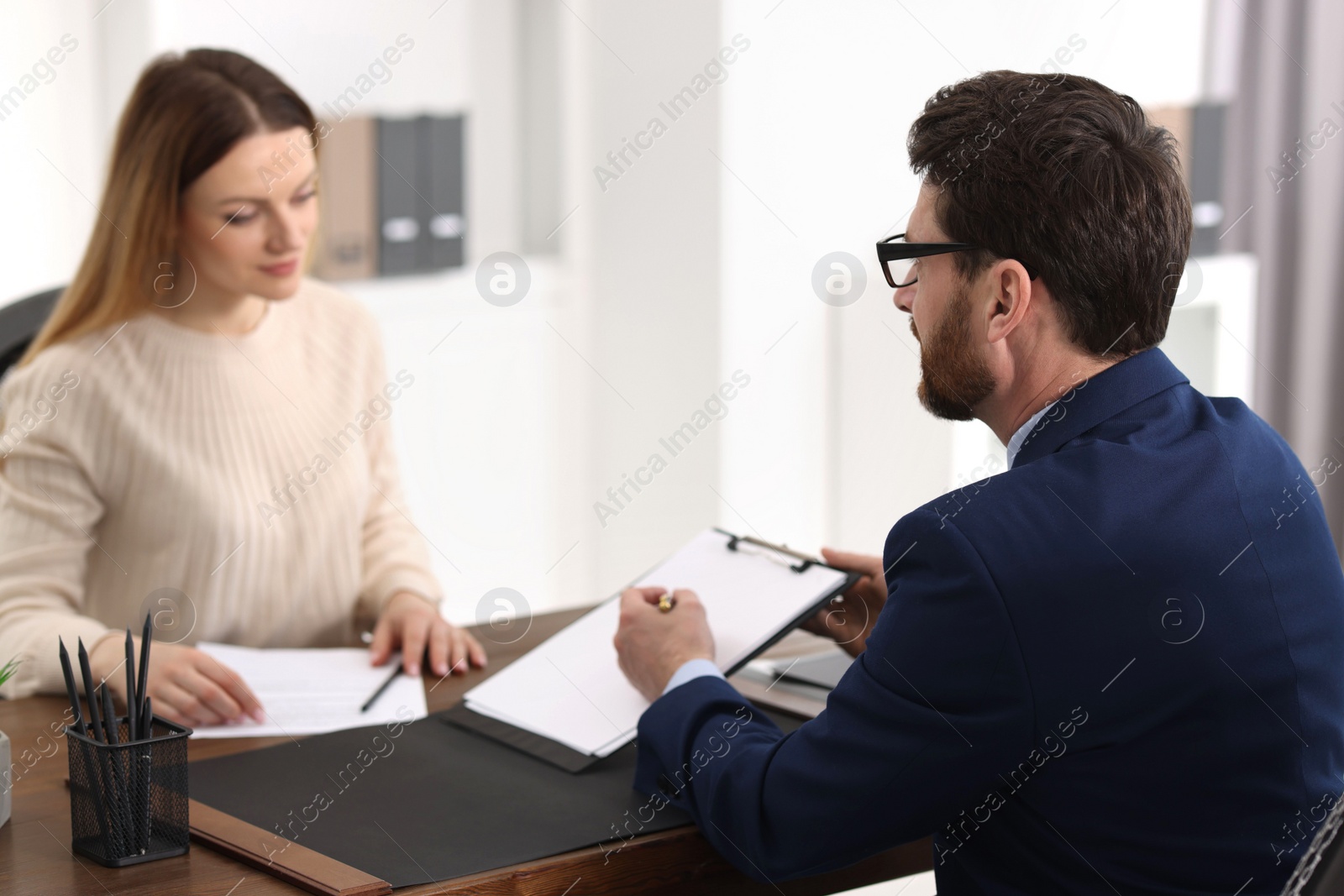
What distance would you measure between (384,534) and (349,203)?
1467 mm

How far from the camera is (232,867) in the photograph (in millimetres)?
1200

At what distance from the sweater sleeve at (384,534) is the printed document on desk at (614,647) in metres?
0.42

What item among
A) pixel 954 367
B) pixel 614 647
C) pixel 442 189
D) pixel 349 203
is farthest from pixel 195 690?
pixel 442 189

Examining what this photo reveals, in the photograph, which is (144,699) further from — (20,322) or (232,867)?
(20,322)

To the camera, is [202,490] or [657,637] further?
[202,490]

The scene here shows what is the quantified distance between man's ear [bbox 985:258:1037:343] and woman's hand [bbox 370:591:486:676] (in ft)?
2.76

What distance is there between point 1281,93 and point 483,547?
7.81ft

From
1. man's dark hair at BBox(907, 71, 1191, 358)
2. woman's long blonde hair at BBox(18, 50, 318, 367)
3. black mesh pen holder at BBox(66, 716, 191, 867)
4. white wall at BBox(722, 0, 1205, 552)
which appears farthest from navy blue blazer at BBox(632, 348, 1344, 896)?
white wall at BBox(722, 0, 1205, 552)

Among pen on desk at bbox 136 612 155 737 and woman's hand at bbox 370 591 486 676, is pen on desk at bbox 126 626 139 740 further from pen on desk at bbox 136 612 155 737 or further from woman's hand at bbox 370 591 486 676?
woman's hand at bbox 370 591 486 676

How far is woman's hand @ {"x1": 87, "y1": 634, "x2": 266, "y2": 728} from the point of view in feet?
5.03

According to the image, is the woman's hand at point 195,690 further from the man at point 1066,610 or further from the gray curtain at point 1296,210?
the gray curtain at point 1296,210

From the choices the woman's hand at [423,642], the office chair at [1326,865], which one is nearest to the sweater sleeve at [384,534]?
the woman's hand at [423,642]

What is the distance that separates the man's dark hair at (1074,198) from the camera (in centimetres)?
125

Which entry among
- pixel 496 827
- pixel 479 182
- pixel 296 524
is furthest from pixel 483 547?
pixel 496 827
